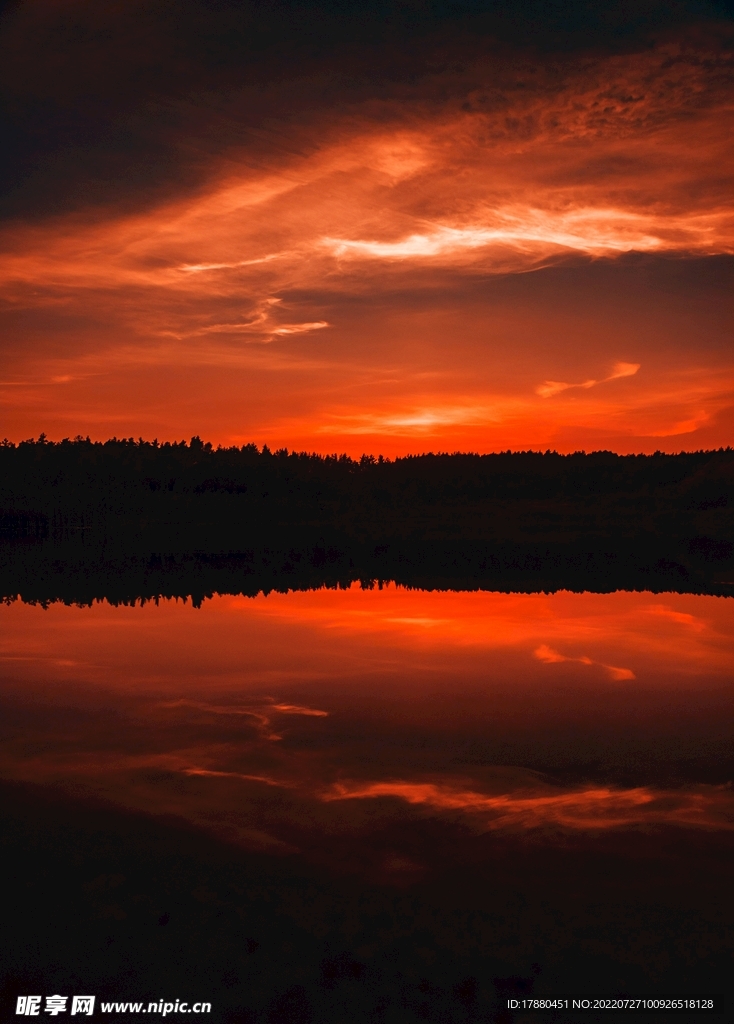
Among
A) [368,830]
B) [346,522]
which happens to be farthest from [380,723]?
[346,522]

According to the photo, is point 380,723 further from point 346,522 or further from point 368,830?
point 346,522

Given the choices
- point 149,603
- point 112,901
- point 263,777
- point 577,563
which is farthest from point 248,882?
point 577,563

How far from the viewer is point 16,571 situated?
34531 millimetres

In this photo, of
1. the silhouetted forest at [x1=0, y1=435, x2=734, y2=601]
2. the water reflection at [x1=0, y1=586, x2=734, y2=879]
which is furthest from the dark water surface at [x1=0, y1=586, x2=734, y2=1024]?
the silhouetted forest at [x1=0, y1=435, x2=734, y2=601]

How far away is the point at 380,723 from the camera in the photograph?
11.1 meters

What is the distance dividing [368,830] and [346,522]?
75553mm

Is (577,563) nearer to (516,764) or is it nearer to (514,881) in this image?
(516,764)

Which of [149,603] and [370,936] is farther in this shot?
[149,603]

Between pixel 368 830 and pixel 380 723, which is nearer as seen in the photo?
pixel 368 830

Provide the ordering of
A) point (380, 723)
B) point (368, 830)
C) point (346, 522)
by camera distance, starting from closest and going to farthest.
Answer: point (368, 830)
point (380, 723)
point (346, 522)

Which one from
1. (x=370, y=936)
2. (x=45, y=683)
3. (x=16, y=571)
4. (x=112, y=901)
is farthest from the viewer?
(x=16, y=571)

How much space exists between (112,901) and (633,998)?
3648mm

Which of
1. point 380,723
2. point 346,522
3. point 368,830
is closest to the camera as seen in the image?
point 368,830

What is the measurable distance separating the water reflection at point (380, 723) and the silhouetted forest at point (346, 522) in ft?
28.1
